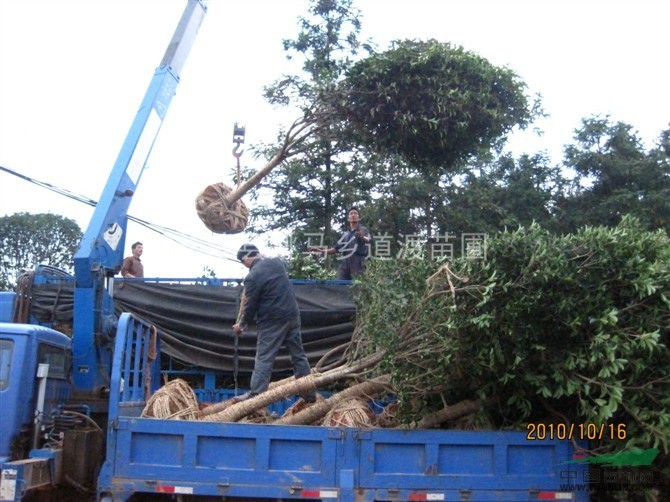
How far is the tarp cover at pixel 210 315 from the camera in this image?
24.8 feet

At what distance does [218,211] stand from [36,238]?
21.8 m

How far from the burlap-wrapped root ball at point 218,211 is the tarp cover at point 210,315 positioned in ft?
3.22

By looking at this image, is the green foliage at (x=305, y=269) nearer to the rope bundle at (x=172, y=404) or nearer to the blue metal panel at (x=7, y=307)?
the rope bundle at (x=172, y=404)

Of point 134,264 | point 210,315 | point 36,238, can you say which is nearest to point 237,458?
point 210,315

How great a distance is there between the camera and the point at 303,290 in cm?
777

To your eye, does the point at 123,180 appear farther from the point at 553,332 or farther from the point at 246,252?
the point at 553,332

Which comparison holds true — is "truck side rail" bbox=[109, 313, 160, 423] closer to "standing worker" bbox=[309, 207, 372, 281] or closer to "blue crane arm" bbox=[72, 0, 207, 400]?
"blue crane arm" bbox=[72, 0, 207, 400]

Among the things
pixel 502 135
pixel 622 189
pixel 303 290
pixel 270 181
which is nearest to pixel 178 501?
pixel 303 290

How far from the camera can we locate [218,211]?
8.41 m

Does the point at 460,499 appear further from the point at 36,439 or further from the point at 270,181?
the point at 270,181

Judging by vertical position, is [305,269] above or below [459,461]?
above

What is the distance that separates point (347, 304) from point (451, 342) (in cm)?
233

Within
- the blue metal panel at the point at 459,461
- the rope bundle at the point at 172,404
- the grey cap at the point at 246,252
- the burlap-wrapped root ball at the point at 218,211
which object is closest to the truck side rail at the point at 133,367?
the rope bundle at the point at 172,404
